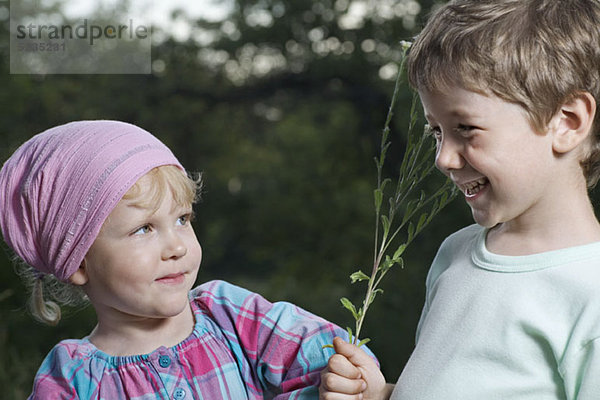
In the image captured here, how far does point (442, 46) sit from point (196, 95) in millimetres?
5827

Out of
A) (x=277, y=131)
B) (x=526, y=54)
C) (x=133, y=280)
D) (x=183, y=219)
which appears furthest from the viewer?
(x=277, y=131)

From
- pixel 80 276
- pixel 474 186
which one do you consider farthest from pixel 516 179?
pixel 80 276

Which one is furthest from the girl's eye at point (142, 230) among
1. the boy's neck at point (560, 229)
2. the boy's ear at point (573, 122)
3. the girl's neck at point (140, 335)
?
the boy's ear at point (573, 122)

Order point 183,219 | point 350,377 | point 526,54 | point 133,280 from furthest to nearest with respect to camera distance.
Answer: point 183,219
point 133,280
point 350,377
point 526,54

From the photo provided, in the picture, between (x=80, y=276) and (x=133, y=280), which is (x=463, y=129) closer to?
(x=133, y=280)

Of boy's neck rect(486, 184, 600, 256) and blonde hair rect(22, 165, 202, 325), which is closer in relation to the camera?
boy's neck rect(486, 184, 600, 256)

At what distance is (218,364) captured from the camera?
1.88 metres

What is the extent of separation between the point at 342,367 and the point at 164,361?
1.45 feet

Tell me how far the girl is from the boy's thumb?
0.46 feet

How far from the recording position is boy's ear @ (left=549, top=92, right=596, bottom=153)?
5.17ft

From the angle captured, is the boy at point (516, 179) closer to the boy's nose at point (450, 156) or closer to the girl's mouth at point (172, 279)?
the boy's nose at point (450, 156)

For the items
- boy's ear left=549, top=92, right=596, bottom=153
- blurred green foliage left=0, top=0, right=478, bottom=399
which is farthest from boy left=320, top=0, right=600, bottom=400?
blurred green foliage left=0, top=0, right=478, bottom=399

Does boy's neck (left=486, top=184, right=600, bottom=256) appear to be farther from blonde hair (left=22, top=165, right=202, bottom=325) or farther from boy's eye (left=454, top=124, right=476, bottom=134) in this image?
blonde hair (left=22, top=165, right=202, bottom=325)

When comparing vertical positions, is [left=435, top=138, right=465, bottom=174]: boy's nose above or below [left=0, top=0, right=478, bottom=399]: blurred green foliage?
above
